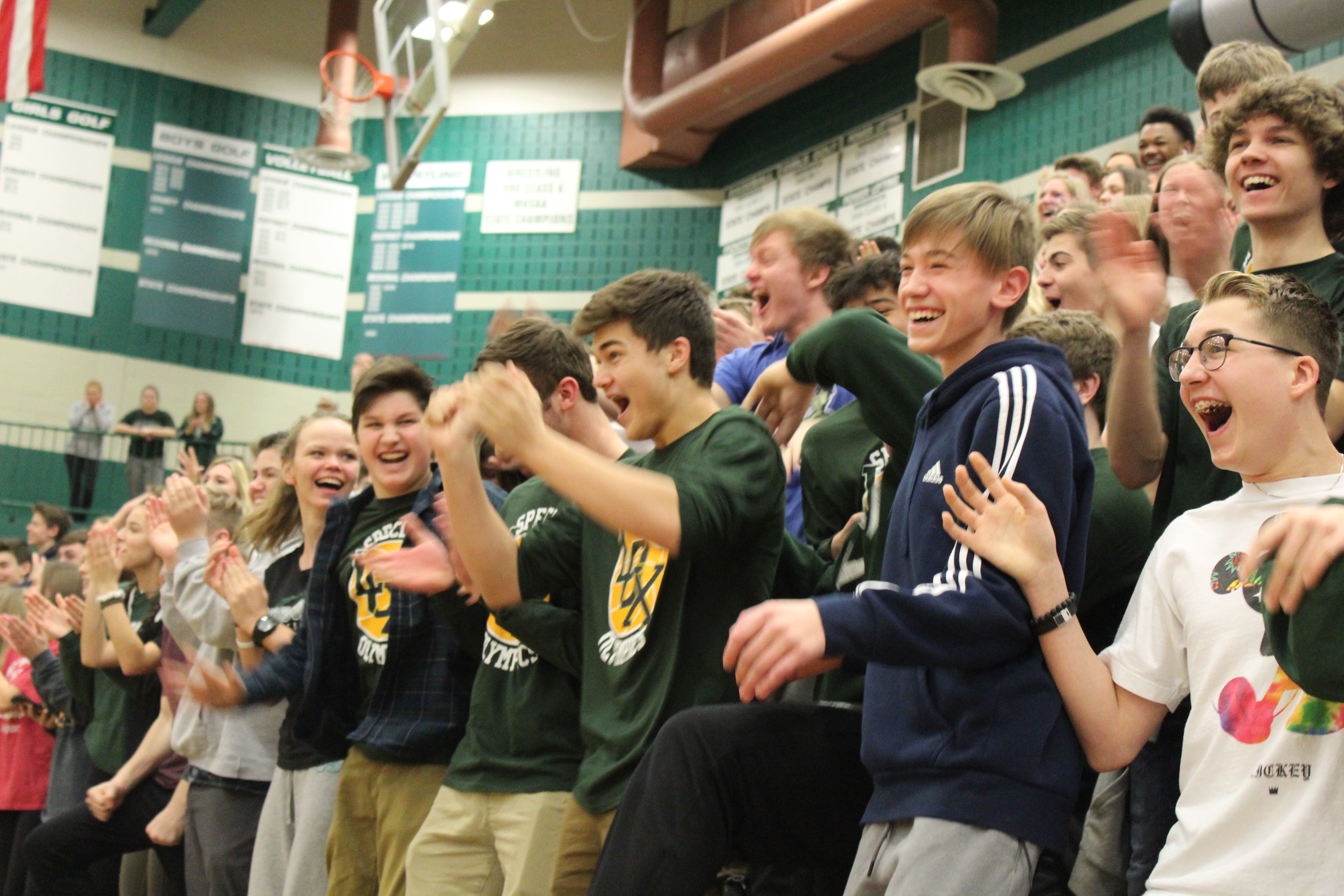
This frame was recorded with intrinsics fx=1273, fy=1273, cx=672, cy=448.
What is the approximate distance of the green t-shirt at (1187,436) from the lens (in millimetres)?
2309

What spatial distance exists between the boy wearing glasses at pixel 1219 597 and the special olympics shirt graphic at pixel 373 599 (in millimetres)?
1918

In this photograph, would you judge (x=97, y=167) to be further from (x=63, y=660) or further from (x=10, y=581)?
(x=63, y=660)

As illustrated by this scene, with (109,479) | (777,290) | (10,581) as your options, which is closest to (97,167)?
(109,479)

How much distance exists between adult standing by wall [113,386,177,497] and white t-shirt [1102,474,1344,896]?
1187cm

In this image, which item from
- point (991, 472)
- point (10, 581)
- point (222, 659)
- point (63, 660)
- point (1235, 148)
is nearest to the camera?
point (991, 472)

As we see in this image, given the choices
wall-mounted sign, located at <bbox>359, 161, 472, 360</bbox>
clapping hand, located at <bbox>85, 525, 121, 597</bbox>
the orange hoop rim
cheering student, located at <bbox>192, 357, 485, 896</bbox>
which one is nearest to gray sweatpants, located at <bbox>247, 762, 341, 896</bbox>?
cheering student, located at <bbox>192, 357, 485, 896</bbox>

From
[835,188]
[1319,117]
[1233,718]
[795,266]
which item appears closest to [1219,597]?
[1233,718]

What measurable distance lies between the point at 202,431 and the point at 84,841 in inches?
353

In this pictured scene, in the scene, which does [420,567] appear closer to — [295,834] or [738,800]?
[738,800]

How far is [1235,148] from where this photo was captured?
2512 millimetres

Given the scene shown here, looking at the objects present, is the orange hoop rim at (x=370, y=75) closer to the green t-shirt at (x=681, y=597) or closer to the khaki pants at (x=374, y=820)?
the khaki pants at (x=374, y=820)

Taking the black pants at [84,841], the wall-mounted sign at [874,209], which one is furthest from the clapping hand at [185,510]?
the wall-mounted sign at [874,209]

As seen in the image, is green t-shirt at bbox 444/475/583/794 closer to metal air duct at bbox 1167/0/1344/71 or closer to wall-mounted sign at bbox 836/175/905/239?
metal air duct at bbox 1167/0/1344/71

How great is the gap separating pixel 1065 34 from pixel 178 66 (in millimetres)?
9655
